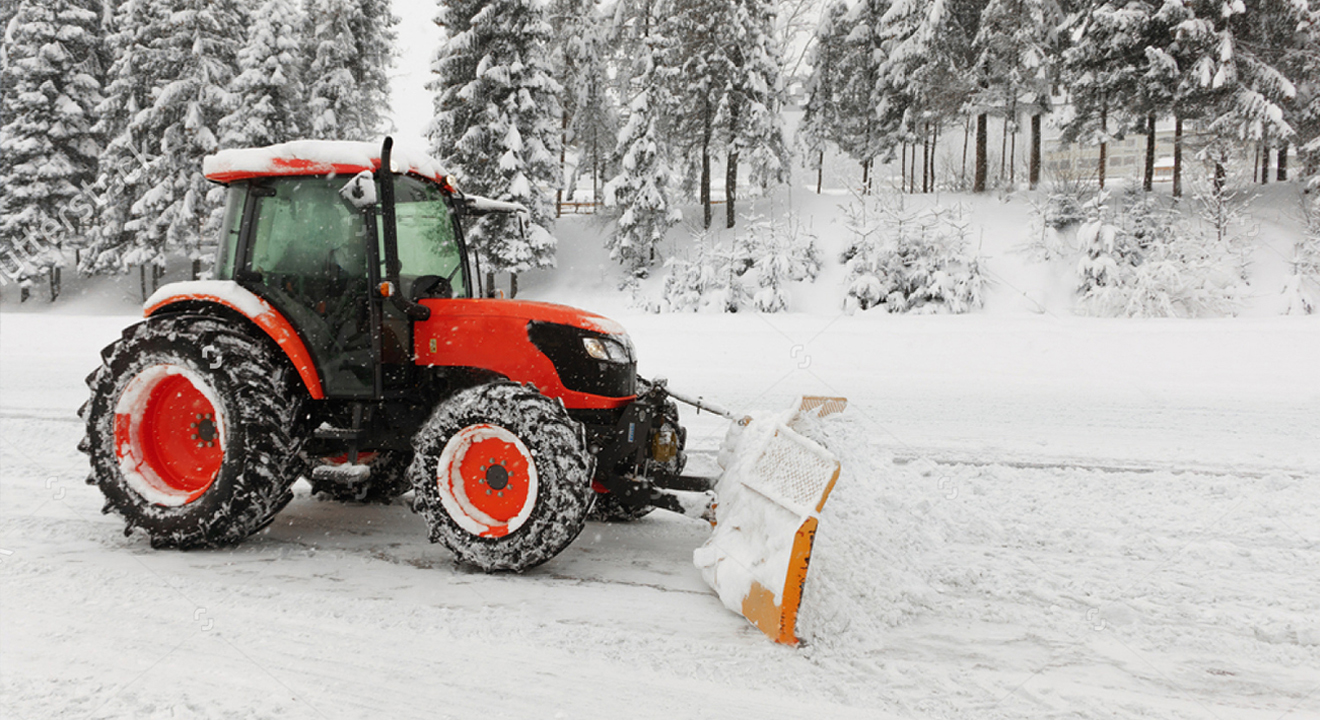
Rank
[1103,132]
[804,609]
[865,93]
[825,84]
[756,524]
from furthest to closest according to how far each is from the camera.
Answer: [825,84] → [865,93] → [1103,132] → [756,524] → [804,609]

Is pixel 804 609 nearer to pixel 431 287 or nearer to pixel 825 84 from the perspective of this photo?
pixel 431 287

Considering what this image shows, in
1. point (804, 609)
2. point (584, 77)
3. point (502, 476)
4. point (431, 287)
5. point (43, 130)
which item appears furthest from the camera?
point (584, 77)

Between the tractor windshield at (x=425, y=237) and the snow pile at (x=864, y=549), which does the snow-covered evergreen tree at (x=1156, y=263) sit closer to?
the snow pile at (x=864, y=549)

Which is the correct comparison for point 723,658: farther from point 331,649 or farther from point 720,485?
point 331,649

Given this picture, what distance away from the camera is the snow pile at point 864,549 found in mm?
3568

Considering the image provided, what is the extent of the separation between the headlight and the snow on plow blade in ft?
3.04

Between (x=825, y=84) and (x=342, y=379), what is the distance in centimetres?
3250

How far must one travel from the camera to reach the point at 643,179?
2517 cm

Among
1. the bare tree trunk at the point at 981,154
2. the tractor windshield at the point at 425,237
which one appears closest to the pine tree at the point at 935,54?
the bare tree trunk at the point at 981,154

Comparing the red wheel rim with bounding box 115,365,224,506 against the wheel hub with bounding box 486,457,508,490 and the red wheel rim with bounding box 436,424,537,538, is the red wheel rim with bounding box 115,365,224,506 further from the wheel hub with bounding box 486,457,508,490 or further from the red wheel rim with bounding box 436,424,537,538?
the wheel hub with bounding box 486,457,508,490

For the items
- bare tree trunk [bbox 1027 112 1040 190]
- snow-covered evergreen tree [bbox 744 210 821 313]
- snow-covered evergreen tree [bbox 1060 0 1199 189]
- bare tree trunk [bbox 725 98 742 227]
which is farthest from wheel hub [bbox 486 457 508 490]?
bare tree trunk [bbox 1027 112 1040 190]

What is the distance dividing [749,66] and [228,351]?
2385 cm

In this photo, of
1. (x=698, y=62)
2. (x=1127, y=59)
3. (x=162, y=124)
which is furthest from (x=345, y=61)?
(x=1127, y=59)

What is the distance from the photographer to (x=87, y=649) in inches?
131
